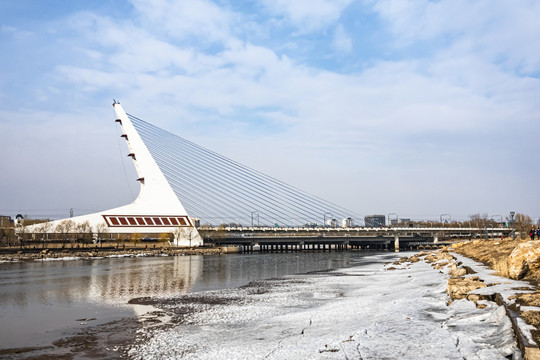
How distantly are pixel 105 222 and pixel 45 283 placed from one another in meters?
49.9

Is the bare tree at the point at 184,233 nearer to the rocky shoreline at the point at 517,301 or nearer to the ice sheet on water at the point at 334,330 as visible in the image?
the ice sheet on water at the point at 334,330

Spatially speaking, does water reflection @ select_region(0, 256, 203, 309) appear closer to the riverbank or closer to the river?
the river

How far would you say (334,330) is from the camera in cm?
1005

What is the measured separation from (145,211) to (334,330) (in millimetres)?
63499

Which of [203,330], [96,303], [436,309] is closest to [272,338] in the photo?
[203,330]

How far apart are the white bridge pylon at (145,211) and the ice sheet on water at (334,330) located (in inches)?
A: 2075

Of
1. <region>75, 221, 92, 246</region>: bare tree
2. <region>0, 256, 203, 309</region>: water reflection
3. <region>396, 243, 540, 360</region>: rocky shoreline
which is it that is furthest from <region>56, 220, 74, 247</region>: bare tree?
<region>396, 243, 540, 360</region>: rocky shoreline

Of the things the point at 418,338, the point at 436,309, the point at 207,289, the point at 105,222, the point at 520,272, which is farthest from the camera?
the point at 105,222

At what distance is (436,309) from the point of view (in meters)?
10.8

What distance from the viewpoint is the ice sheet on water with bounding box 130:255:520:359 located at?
24.4 ft

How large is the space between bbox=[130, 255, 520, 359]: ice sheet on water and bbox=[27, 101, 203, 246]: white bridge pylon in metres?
52.7

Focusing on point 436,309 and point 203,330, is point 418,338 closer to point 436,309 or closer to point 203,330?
point 436,309

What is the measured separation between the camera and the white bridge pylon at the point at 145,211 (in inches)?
2584

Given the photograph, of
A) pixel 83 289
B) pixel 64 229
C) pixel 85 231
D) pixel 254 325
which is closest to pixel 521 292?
pixel 254 325
